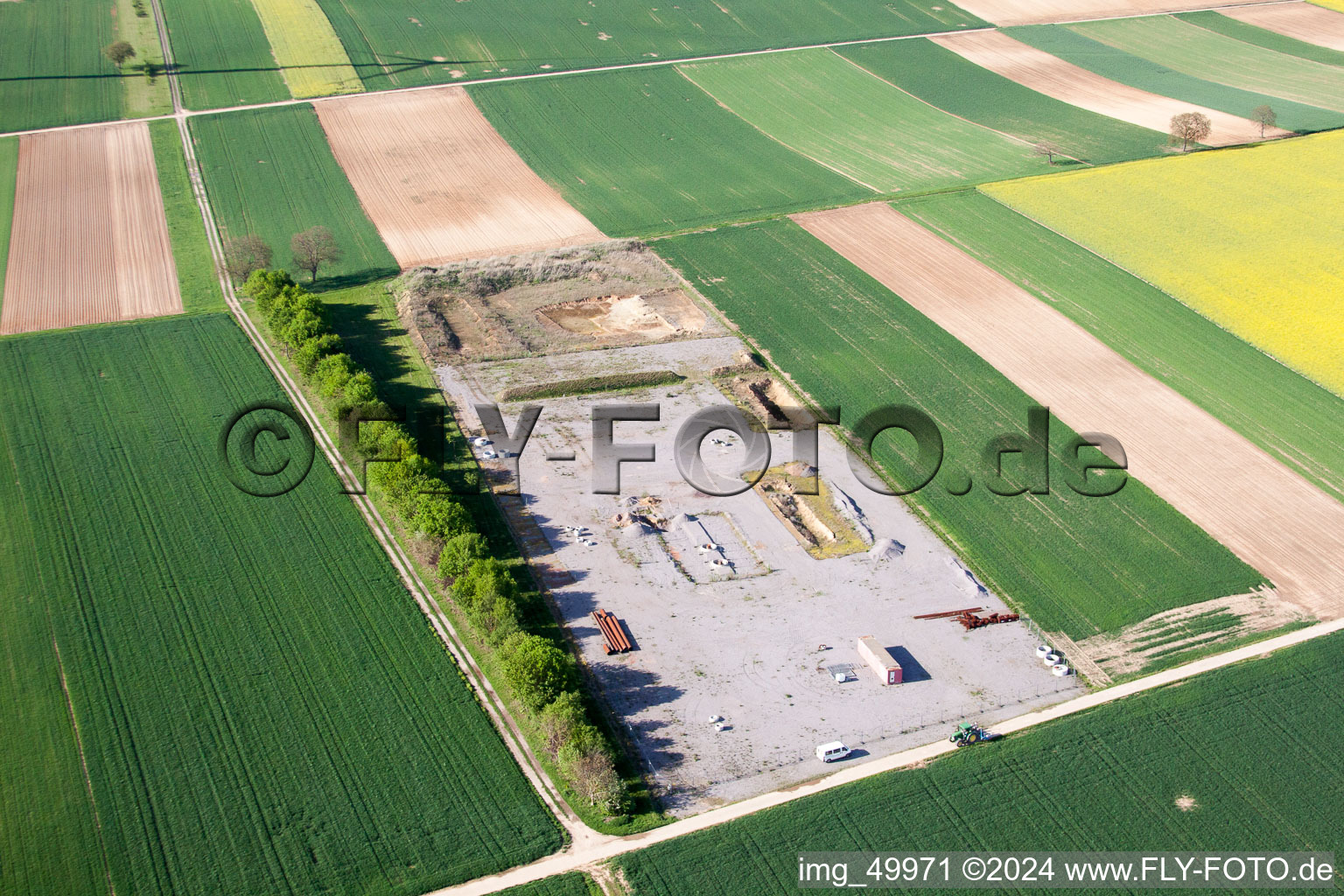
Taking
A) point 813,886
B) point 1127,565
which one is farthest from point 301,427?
point 1127,565

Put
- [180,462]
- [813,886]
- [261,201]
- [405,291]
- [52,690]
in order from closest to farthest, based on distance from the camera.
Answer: [813,886], [52,690], [180,462], [405,291], [261,201]

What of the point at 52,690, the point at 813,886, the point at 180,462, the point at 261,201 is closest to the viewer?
the point at 813,886

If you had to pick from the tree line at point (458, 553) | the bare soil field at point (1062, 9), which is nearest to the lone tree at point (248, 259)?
the tree line at point (458, 553)

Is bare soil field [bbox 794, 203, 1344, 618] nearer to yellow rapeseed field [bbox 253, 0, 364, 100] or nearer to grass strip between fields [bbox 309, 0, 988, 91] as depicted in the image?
grass strip between fields [bbox 309, 0, 988, 91]

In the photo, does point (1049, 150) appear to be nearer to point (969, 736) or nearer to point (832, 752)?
point (969, 736)

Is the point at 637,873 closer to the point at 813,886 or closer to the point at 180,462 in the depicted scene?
the point at 813,886

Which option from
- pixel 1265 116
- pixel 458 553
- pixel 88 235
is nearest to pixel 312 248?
pixel 88 235

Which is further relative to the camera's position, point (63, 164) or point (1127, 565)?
point (63, 164)

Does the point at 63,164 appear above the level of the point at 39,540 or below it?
above
